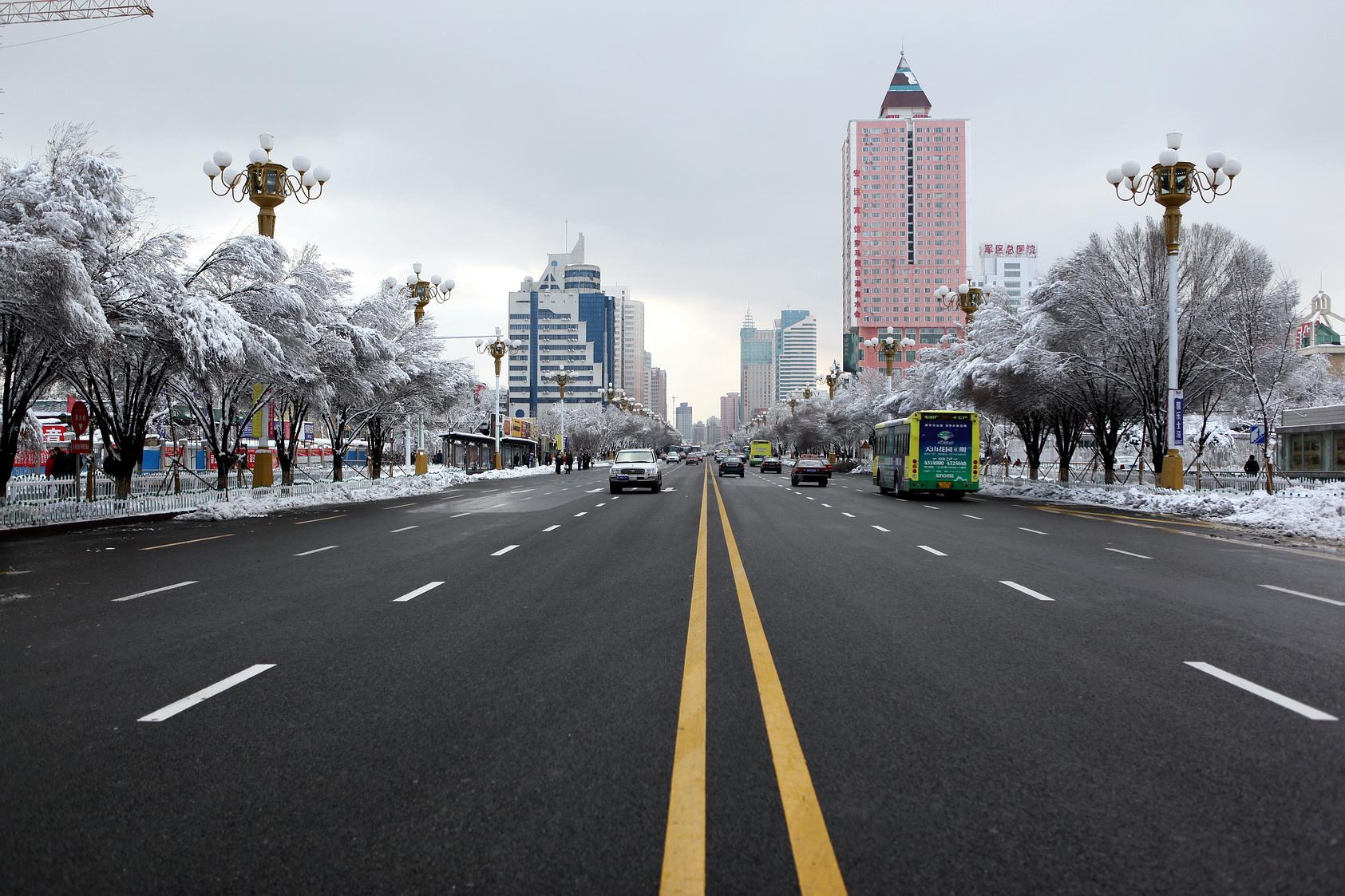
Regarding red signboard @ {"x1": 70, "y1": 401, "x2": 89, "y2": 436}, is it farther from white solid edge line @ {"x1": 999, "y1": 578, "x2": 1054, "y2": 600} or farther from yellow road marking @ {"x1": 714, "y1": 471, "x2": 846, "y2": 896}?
white solid edge line @ {"x1": 999, "y1": 578, "x2": 1054, "y2": 600}

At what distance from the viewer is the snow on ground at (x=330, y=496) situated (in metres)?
25.0

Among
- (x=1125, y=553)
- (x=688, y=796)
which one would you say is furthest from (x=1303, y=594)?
(x=688, y=796)

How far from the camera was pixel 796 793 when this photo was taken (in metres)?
4.10

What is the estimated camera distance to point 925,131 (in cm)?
19712

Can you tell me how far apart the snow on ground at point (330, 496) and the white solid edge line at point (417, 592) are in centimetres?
1662

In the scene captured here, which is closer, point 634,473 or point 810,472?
point 634,473

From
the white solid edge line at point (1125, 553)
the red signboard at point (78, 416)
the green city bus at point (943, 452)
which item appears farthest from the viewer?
the green city bus at point (943, 452)

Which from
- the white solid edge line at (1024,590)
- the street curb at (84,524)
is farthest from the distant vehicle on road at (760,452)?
the white solid edge line at (1024,590)

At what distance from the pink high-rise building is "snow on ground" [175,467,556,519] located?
15807 centimetres

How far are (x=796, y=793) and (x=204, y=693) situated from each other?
4.16 m

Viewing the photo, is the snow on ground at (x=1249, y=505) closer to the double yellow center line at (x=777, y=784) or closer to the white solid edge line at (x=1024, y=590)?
the white solid edge line at (x=1024, y=590)

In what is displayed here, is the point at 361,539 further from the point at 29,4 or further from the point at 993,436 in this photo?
the point at 993,436

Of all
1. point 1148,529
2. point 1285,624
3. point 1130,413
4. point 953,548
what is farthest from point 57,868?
point 1130,413

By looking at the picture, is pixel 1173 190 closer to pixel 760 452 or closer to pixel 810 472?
pixel 810 472
